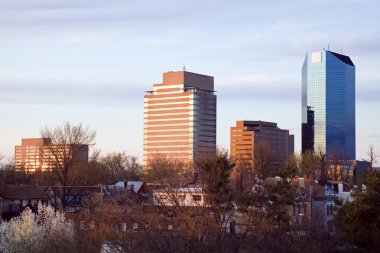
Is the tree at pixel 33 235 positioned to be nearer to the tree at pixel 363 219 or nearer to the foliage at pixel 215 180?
the foliage at pixel 215 180

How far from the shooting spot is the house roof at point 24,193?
82.0 metres

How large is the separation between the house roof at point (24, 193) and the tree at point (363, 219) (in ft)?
157

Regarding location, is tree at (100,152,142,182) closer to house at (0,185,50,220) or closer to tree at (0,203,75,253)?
house at (0,185,50,220)

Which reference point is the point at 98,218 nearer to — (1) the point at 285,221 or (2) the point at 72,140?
(1) the point at 285,221

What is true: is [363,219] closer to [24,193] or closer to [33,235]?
[33,235]

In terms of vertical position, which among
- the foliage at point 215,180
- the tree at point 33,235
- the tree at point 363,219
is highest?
the foliage at point 215,180

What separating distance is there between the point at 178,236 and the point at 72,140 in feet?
194

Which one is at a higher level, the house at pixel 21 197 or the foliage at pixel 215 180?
the foliage at pixel 215 180

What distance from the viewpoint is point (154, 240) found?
28.7 metres

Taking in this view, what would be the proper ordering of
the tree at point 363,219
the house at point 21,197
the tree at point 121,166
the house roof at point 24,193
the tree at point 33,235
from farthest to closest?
1. the tree at point 121,166
2. the house roof at point 24,193
3. the house at point 21,197
4. the tree at point 33,235
5. the tree at point 363,219

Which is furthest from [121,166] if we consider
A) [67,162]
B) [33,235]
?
[33,235]

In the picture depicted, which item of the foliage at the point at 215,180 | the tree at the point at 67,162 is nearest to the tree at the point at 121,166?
the tree at the point at 67,162

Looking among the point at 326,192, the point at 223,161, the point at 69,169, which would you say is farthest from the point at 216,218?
the point at 69,169

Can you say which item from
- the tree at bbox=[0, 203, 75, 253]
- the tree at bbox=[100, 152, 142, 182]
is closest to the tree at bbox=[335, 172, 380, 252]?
the tree at bbox=[0, 203, 75, 253]
